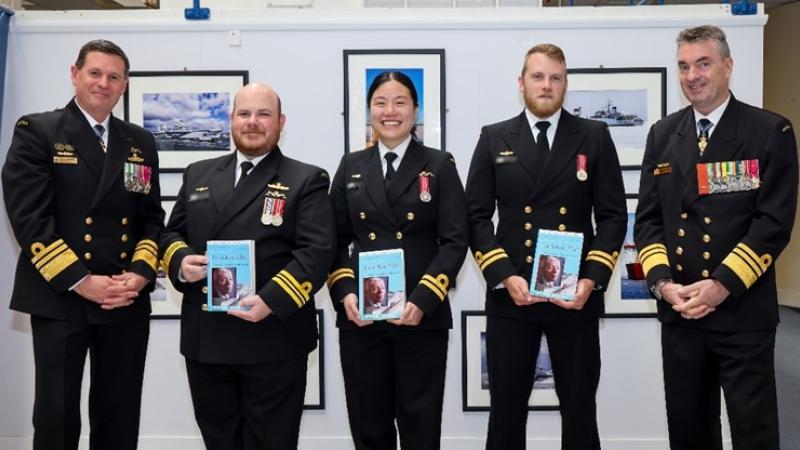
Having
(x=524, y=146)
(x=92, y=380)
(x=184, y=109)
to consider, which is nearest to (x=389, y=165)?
Result: (x=524, y=146)

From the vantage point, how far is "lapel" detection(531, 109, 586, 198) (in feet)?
9.53

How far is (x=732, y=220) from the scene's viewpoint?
2701 mm

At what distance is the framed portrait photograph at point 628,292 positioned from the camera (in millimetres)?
4145

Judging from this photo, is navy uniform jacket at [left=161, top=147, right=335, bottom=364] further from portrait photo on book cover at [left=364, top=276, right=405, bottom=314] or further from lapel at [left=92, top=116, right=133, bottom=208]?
lapel at [left=92, top=116, right=133, bottom=208]

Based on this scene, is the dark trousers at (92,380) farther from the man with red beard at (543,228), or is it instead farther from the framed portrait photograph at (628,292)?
the framed portrait photograph at (628,292)

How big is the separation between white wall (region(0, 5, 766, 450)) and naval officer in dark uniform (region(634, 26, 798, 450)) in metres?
1.32

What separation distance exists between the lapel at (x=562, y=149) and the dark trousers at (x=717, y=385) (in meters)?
0.77

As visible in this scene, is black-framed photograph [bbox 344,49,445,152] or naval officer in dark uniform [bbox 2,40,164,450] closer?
naval officer in dark uniform [bbox 2,40,164,450]

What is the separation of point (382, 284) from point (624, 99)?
2161 mm

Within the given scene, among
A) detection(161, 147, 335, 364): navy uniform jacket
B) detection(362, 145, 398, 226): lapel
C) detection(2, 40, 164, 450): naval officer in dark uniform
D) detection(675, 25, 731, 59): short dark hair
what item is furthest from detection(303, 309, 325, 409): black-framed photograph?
detection(675, 25, 731, 59): short dark hair

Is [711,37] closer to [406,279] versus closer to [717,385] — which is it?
[717,385]

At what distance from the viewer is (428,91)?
409cm

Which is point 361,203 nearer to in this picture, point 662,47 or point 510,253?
point 510,253

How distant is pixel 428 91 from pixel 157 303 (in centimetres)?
204
